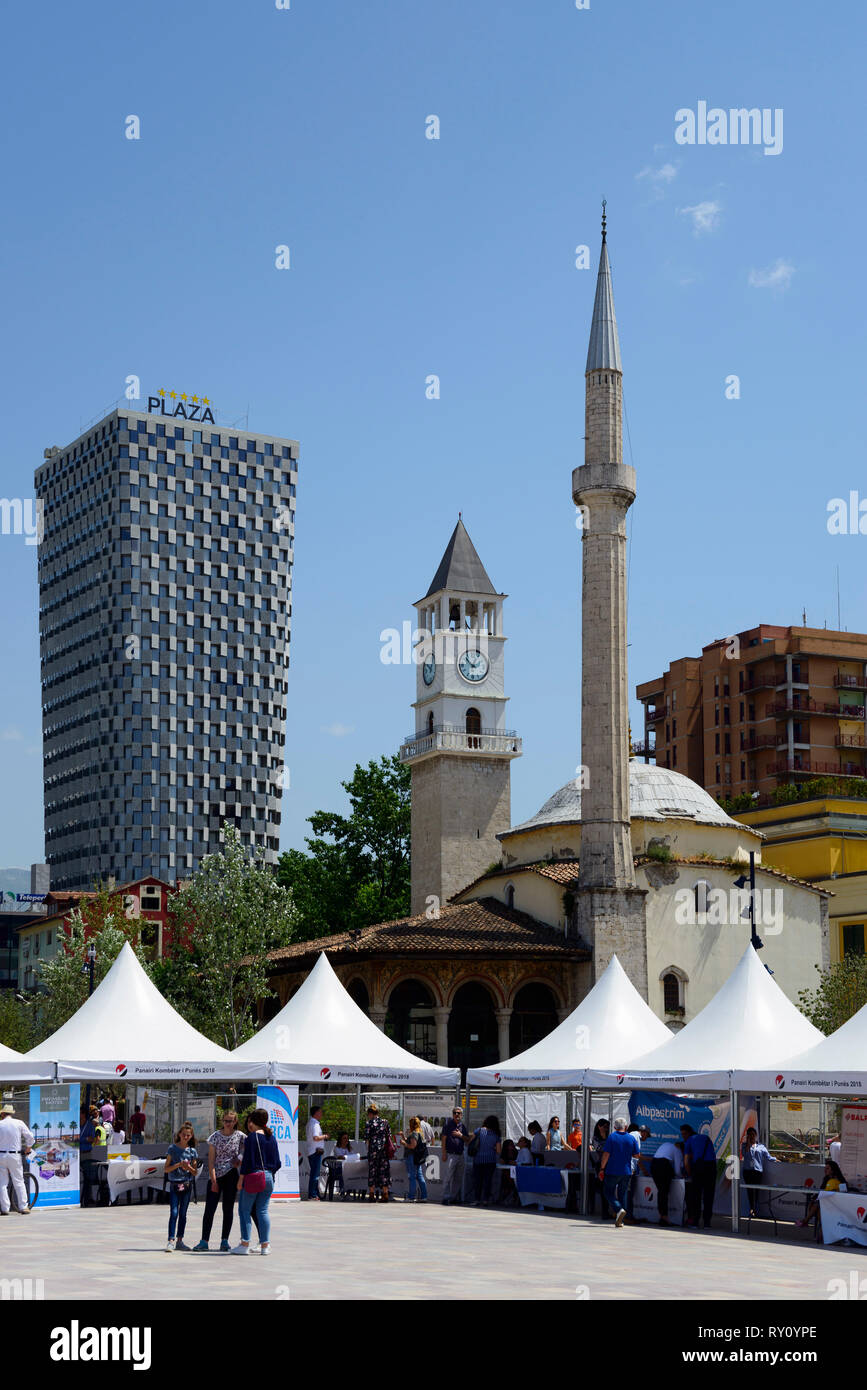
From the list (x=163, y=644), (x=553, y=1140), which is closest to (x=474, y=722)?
(x=553, y=1140)

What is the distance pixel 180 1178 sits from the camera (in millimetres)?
16875

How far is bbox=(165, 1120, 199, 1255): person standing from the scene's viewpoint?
16844mm

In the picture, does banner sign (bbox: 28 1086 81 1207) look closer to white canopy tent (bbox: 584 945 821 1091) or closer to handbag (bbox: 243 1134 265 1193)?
white canopy tent (bbox: 584 945 821 1091)

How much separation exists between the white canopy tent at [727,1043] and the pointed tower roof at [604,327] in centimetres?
2814

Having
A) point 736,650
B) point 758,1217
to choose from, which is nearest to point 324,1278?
point 758,1217

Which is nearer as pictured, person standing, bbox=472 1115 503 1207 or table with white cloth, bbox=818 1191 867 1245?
table with white cloth, bbox=818 1191 867 1245

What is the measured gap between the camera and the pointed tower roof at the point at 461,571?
67750 mm

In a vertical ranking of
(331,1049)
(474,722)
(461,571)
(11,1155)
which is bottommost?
(11,1155)

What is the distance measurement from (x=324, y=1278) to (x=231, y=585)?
126 meters

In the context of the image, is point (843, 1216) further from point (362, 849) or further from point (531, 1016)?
point (362, 849)

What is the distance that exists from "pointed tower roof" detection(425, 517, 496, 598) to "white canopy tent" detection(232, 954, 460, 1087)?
1552 inches

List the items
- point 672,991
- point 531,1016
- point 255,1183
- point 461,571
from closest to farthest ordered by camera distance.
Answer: point 255,1183
point 672,991
point 531,1016
point 461,571

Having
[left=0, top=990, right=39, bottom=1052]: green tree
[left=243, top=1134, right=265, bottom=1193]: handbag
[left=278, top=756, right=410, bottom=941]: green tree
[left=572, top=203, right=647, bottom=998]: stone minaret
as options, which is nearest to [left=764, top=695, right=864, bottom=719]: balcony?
[left=278, top=756, right=410, bottom=941]: green tree

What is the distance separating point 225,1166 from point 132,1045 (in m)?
10.1
